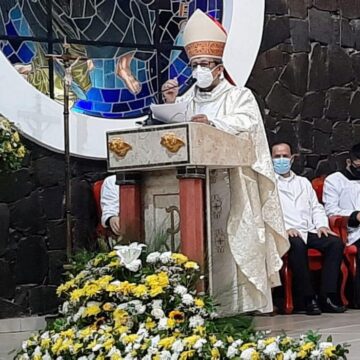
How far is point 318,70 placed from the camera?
8.46 metres

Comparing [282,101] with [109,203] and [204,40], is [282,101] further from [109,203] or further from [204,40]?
[204,40]

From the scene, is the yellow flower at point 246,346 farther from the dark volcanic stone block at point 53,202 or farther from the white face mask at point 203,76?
the dark volcanic stone block at point 53,202

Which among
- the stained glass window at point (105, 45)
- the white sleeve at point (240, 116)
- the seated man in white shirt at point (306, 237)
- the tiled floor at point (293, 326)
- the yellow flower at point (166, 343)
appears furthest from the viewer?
the stained glass window at point (105, 45)

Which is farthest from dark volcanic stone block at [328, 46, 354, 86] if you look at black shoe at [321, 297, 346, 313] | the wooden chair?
black shoe at [321, 297, 346, 313]

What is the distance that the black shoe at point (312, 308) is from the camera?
6.78m

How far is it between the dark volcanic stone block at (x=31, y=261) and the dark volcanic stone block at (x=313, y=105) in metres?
2.65

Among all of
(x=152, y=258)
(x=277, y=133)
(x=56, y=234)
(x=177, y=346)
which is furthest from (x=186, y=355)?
(x=277, y=133)

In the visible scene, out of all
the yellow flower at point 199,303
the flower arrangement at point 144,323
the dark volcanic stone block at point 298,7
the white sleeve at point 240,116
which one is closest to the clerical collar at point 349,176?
the dark volcanic stone block at point 298,7

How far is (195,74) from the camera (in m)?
5.23

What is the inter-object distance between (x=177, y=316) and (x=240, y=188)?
1.38 m

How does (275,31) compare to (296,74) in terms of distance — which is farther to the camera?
(296,74)

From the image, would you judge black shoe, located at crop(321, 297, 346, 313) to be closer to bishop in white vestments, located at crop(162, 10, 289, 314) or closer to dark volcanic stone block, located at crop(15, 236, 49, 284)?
bishop in white vestments, located at crop(162, 10, 289, 314)

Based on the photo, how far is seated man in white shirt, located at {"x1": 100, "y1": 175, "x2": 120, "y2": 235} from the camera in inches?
260

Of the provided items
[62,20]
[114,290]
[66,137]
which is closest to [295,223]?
[66,137]
